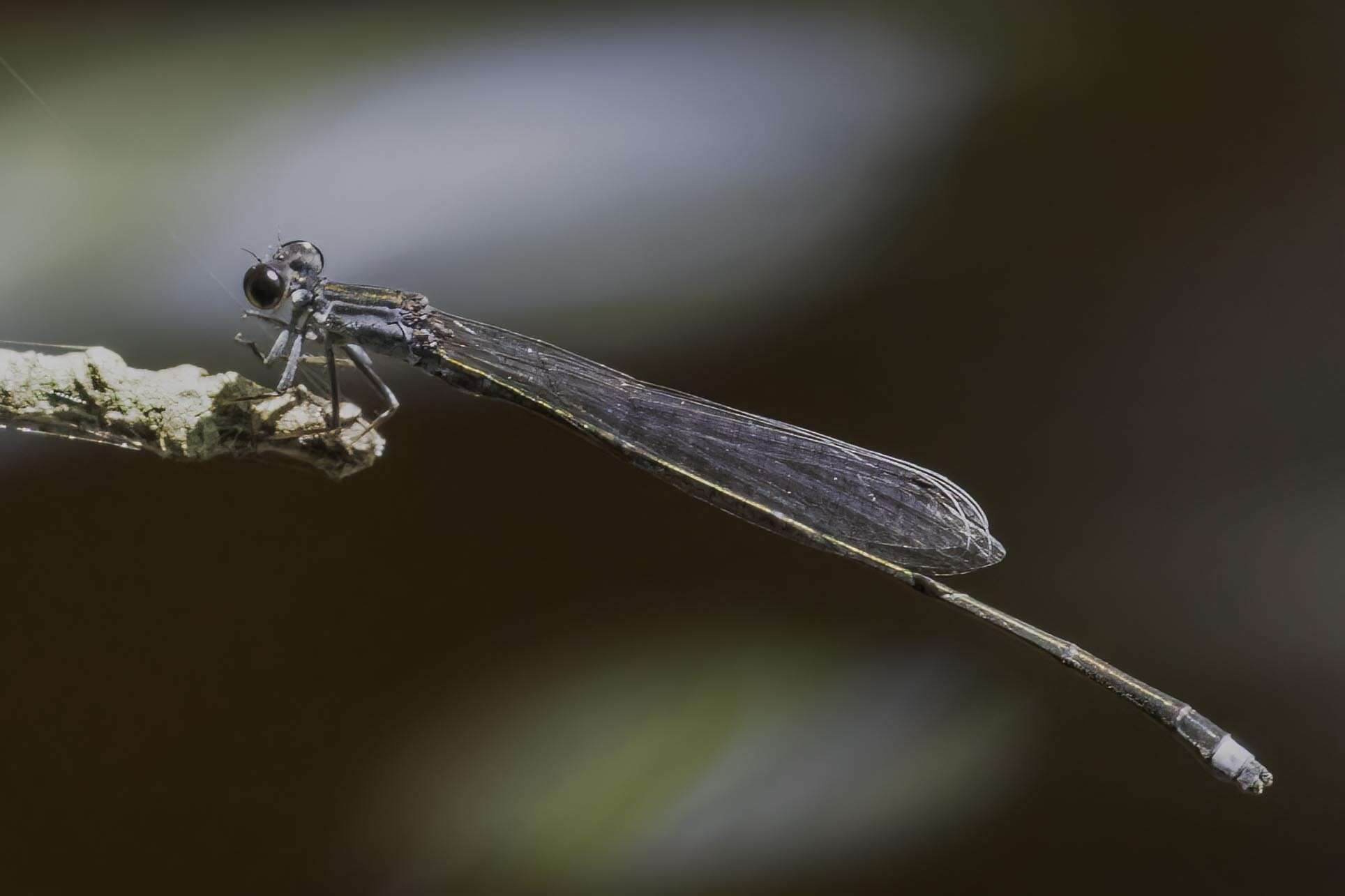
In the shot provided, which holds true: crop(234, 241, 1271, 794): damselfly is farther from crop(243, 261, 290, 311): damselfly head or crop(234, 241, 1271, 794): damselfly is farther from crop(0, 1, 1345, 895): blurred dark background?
crop(0, 1, 1345, 895): blurred dark background

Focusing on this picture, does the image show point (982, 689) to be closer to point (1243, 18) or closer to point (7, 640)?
point (1243, 18)

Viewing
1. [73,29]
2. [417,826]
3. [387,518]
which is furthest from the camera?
[417,826]

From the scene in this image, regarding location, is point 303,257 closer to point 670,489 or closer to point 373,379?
point 373,379

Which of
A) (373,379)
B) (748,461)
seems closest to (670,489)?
(748,461)

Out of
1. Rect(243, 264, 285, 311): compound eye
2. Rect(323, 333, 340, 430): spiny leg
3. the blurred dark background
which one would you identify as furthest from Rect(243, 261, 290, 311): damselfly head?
the blurred dark background

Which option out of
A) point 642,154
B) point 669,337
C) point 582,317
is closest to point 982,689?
point 669,337
